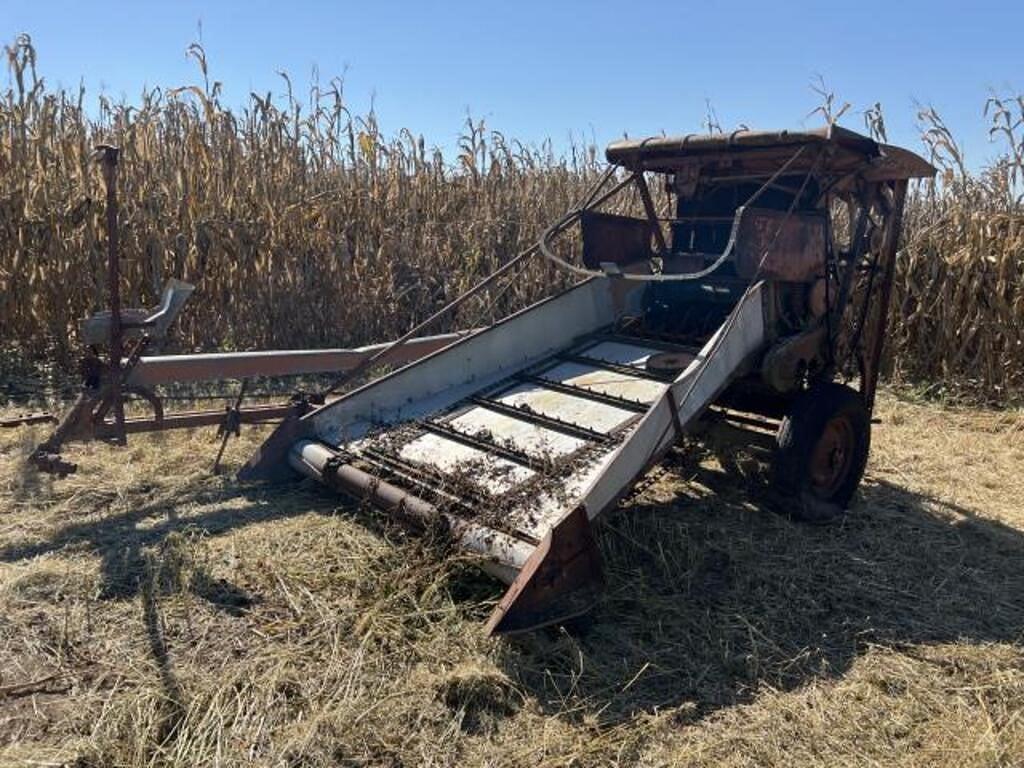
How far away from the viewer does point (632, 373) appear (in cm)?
464

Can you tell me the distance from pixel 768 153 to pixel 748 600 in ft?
8.07

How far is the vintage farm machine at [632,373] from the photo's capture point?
3.55m

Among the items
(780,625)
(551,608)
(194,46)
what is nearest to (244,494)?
(551,608)

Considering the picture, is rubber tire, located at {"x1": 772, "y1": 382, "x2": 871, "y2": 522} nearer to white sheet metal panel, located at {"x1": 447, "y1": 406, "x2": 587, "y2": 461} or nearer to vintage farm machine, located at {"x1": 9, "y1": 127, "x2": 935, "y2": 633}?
vintage farm machine, located at {"x1": 9, "y1": 127, "x2": 935, "y2": 633}

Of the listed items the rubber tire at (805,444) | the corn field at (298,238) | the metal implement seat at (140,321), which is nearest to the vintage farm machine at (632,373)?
the rubber tire at (805,444)

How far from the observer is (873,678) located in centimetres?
313

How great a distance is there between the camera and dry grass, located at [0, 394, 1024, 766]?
2621mm

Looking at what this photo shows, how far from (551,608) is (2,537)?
8.19ft

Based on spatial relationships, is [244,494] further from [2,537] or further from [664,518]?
[664,518]

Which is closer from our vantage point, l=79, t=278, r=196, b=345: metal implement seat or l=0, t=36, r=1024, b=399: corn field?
l=79, t=278, r=196, b=345: metal implement seat

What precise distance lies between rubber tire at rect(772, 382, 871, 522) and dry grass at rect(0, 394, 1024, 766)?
139 mm

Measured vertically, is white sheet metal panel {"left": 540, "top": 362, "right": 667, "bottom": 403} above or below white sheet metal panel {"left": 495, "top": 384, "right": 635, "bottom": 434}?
above

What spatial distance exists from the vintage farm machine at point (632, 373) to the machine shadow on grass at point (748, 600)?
0.68 feet

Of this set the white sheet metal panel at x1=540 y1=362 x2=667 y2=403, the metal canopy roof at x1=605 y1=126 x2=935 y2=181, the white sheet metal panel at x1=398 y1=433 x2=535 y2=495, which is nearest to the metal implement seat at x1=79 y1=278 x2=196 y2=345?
the white sheet metal panel at x1=398 y1=433 x2=535 y2=495
